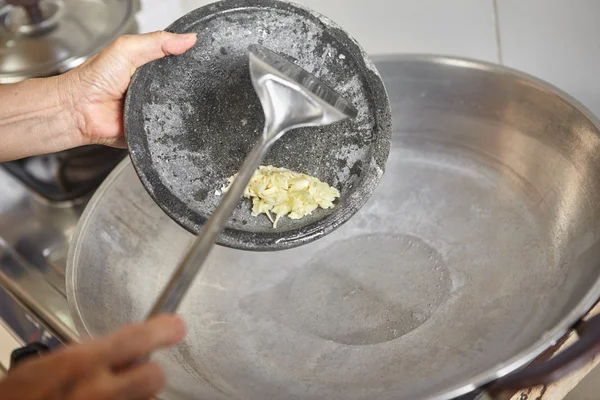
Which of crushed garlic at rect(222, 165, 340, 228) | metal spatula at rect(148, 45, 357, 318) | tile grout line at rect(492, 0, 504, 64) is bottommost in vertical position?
crushed garlic at rect(222, 165, 340, 228)

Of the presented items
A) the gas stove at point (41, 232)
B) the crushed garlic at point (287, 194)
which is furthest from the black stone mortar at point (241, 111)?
the gas stove at point (41, 232)

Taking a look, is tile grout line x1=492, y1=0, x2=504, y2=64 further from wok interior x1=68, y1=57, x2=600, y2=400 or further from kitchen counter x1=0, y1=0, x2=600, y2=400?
wok interior x1=68, y1=57, x2=600, y2=400

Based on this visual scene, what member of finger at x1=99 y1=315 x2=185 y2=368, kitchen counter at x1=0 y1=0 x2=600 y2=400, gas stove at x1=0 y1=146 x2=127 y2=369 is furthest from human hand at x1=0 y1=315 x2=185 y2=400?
kitchen counter at x1=0 y1=0 x2=600 y2=400

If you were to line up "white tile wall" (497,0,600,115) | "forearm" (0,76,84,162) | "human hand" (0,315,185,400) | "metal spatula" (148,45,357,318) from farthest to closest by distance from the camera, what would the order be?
"white tile wall" (497,0,600,115) → "forearm" (0,76,84,162) → "metal spatula" (148,45,357,318) → "human hand" (0,315,185,400)

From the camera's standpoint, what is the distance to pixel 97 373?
0.35 m

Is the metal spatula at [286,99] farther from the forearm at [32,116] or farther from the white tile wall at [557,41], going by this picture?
the white tile wall at [557,41]

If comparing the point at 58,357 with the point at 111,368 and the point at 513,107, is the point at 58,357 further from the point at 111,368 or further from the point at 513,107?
the point at 513,107

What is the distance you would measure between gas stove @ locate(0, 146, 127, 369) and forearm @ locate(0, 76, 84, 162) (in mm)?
142

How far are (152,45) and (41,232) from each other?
339 millimetres

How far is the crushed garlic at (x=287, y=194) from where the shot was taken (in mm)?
639

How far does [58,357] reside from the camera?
1.17 feet

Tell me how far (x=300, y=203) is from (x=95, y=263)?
22 centimetres

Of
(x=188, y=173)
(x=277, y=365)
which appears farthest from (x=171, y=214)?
(x=277, y=365)

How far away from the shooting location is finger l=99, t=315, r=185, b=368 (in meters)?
0.36
